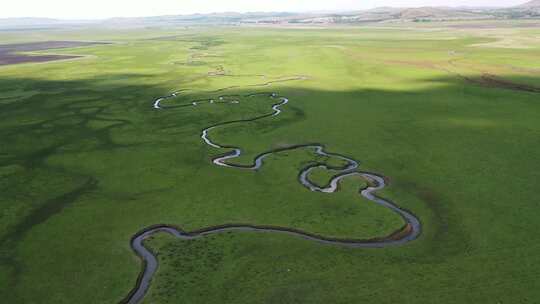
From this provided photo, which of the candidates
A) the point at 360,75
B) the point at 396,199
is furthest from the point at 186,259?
the point at 360,75

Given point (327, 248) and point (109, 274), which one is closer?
point (109, 274)

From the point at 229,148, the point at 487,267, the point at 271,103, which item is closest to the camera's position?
the point at 487,267

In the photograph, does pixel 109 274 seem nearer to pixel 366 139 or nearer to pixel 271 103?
pixel 366 139

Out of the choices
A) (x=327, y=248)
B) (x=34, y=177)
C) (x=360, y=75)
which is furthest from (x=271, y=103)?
(x=327, y=248)

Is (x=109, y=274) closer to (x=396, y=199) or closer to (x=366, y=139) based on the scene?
(x=396, y=199)

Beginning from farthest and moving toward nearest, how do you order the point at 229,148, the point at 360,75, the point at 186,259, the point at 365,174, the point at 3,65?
the point at 3,65 → the point at 360,75 → the point at 229,148 → the point at 365,174 → the point at 186,259

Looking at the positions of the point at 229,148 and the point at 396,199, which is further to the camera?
the point at 229,148
